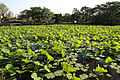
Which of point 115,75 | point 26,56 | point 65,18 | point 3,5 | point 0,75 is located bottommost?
point 115,75

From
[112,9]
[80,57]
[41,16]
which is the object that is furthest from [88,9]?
[80,57]

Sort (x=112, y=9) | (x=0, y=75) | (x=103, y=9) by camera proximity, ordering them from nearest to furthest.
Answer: (x=0, y=75)
(x=112, y=9)
(x=103, y=9)

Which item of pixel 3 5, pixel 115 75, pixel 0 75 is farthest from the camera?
pixel 3 5

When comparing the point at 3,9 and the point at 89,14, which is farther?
the point at 3,9

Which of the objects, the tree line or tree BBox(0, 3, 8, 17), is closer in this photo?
the tree line

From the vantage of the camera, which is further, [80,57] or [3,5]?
[3,5]

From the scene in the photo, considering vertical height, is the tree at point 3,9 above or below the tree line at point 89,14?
above

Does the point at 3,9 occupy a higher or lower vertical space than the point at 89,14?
higher

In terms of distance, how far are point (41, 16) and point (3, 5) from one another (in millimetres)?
15901

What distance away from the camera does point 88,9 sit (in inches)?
1261

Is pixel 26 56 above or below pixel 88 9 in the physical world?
below

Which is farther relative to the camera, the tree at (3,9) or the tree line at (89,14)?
the tree at (3,9)

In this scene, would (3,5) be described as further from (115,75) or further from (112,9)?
(115,75)

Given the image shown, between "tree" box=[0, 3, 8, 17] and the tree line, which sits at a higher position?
"tree" box=[0, 3, 8, 17]
